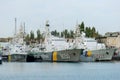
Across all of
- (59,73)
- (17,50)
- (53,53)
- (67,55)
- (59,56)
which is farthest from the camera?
(17,50)

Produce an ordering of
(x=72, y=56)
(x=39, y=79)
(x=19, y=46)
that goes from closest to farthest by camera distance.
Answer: (x=39, y=79) < (x=72, y=56) < (x=19, y=46)

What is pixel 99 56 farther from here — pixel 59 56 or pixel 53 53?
pixel 53 53

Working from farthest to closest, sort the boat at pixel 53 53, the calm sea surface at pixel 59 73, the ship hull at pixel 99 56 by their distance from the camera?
the ship hull at pixel 99 56 → the boat at pixel 53 53 → the calm sea surface at pixel 59 73

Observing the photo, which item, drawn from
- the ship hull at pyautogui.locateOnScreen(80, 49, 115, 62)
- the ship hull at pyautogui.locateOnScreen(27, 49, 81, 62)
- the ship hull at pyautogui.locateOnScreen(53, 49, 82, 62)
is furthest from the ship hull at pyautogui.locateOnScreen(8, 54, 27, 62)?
the ship hull at pyautogui.locateOnScreen(80, 49, 115, 62)

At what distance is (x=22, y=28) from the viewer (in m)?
196

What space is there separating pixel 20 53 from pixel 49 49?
1022 centimetres

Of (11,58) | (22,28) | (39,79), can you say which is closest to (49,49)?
(11,58)

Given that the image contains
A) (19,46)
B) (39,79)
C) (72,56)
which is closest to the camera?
(39,79)

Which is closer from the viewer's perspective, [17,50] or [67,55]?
[67,55]

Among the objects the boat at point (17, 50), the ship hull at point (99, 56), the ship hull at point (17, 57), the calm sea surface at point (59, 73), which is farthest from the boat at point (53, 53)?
the calm sea surface at point (59, 73)

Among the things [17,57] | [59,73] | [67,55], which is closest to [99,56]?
[67,55]

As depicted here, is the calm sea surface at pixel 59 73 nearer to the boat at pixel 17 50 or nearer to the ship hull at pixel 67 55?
the ship hull at pixel 67 55

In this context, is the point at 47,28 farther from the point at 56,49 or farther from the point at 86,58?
the point at 86,58

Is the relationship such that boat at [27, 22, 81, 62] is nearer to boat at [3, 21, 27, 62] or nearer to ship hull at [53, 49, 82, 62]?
ship hull at [53, 49, 82, 62]
